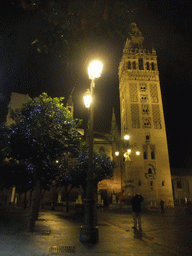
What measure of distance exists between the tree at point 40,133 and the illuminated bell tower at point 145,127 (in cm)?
2806

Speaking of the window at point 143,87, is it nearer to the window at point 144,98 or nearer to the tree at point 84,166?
the window at point 144,98

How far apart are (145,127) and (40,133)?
4003 centimetres

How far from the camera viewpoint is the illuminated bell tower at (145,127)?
4388 cm

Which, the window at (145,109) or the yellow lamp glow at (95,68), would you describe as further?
the window at (145,109)

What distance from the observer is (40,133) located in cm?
1232

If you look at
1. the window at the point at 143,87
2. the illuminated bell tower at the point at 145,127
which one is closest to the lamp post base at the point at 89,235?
the illuminated bell tower at the point at 145,127

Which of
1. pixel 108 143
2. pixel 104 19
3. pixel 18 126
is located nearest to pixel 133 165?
pixel 108 143

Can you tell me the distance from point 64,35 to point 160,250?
7.16m

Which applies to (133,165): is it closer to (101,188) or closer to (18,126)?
(101,188)

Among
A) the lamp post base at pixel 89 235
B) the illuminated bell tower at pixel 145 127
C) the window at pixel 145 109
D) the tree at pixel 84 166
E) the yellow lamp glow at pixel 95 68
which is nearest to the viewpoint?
the lamp post base at pixel 89 235

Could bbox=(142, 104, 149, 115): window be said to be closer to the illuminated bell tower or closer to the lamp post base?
the illuminated bell tower

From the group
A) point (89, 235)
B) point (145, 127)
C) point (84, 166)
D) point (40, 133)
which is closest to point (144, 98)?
point (145, 127)

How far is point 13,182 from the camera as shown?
2333 centimetres

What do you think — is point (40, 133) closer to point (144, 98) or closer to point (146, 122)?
point (146, 122)
